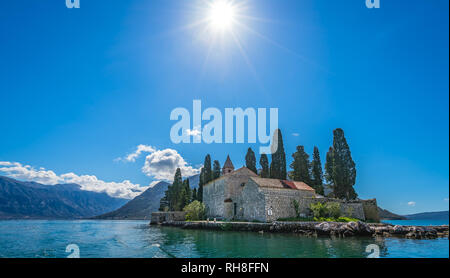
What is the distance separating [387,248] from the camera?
16.6 meters

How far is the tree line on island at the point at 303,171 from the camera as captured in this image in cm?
3791

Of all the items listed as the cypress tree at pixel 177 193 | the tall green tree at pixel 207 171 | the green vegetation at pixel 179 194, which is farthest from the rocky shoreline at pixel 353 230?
the cypress tree at pixel 177 193

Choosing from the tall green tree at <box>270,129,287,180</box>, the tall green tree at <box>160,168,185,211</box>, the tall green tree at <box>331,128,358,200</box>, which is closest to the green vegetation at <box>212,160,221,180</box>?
the tall green tree at <box>160,168,185,211</box>

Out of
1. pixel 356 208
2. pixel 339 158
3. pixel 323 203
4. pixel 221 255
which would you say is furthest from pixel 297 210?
pixel 221 255

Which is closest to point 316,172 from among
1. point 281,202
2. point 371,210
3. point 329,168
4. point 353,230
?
point 329,168

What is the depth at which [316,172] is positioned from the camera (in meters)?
44.8

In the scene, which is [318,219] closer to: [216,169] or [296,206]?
[296,206]

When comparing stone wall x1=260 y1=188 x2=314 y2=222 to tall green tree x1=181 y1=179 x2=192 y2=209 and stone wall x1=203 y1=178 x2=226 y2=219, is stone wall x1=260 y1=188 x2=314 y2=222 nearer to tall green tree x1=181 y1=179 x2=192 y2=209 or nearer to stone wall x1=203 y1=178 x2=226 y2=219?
stone wall x1=203 y1=178 x2=226 y2=219

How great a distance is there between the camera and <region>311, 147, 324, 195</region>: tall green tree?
4359 cm

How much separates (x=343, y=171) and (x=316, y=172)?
715 cm

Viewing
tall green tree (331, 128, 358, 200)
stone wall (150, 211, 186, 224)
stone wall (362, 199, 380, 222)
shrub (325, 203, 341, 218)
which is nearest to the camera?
shrub (325, 203, 341, 218)

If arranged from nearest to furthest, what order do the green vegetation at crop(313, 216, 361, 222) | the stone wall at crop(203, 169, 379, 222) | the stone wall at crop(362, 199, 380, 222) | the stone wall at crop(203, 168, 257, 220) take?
the green vegetation at crop(313, 216, 361, 222) → the stone wall at crop(203, 169, 379, 222) → the stone wall at crop(362, 199, 380, 222) → the stone wall at crop(203, 168, 257, 220)

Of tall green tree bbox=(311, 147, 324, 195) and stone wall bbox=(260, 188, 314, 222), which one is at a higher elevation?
tall green tree bbox=(311, 147, 324, 195)
